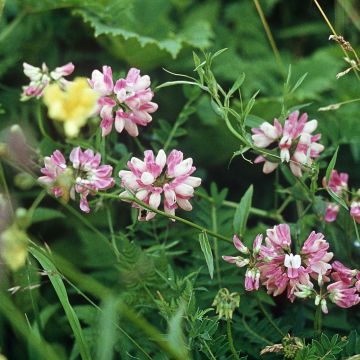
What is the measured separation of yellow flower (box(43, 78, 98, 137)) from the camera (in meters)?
0.72

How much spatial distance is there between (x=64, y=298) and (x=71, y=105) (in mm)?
356

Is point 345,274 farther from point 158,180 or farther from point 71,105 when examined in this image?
point 71,105

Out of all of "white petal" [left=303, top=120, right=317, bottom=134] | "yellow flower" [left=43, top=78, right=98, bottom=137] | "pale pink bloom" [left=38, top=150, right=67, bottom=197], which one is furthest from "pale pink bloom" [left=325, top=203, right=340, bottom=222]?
"yellow flower" [left=43, top=78, right=98, bottom=137]

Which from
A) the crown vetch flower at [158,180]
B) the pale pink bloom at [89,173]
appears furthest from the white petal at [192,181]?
the pale pink bloom at [89,173]

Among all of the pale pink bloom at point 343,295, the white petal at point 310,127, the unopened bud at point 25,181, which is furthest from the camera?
the white petal at point 310,127

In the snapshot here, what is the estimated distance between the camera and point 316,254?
3.38ft

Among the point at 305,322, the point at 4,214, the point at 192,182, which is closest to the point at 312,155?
the point at 192,182

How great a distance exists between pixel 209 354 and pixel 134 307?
0.16 meters

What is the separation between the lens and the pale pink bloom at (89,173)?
1.03 meters

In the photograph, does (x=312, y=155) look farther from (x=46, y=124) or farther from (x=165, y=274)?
(x=46, y=124)

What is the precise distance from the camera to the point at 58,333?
137 cm

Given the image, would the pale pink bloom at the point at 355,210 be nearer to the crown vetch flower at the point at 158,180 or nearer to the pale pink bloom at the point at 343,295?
the pale pink bloom at the point at 343,295

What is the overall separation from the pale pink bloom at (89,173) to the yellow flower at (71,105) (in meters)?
0.29

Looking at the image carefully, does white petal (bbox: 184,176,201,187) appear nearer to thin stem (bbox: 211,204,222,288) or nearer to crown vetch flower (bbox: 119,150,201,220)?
crown vetch flower (bbox: 119,150,201,220)
